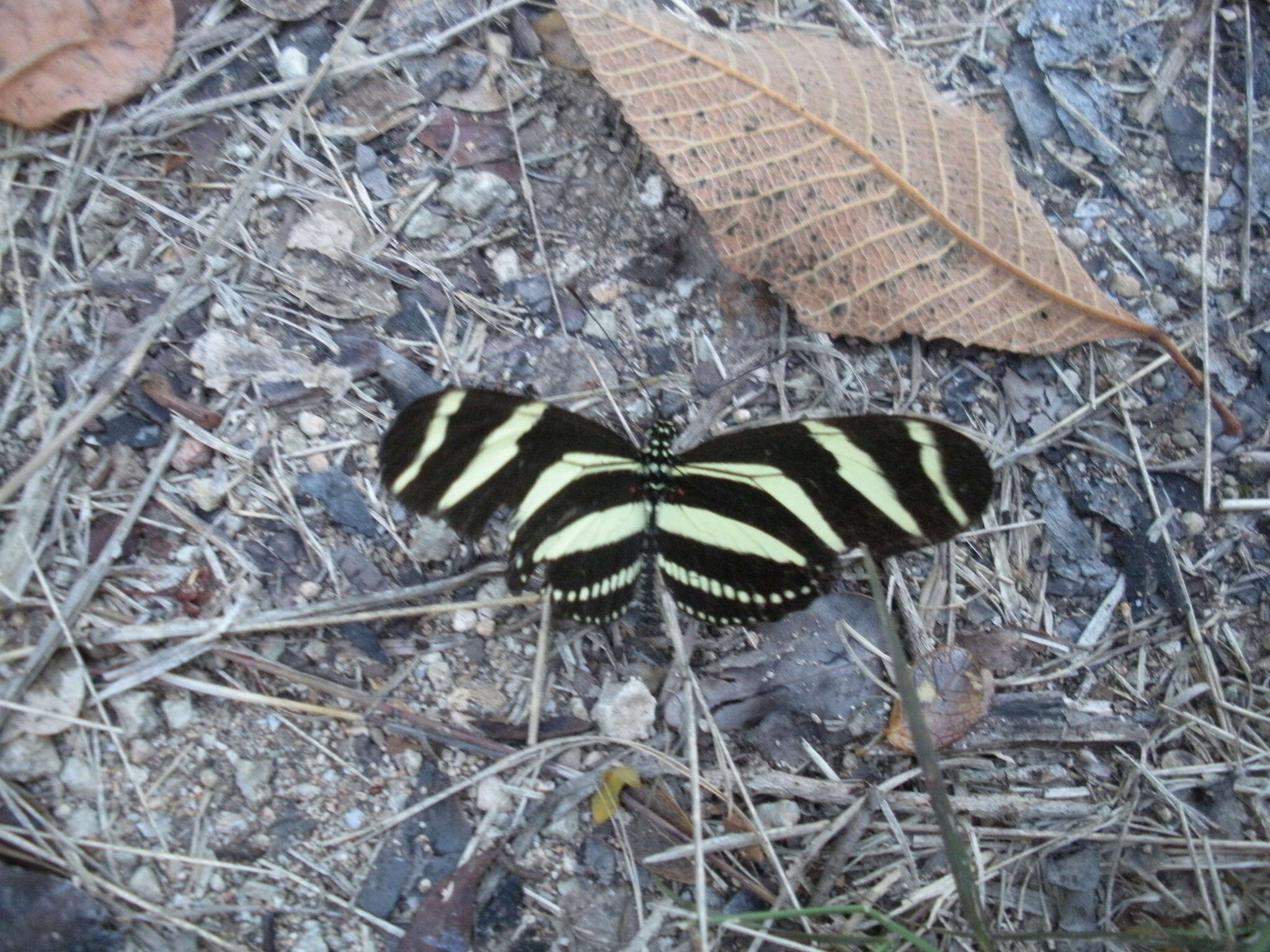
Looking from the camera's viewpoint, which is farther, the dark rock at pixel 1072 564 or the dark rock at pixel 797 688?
the dark rock at pixel 1072 564

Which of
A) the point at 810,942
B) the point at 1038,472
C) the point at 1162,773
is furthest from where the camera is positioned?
the point at 1038,472

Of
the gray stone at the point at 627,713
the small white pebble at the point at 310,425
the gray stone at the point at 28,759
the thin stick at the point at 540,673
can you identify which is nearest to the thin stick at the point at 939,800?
the gray stone at the point at 627,713

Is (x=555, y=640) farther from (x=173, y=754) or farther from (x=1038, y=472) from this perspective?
(x=1038, y=472)

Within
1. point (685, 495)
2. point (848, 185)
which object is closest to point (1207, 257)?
point (848, 185)

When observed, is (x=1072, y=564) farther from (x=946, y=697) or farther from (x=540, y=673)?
(x=540, y=673)

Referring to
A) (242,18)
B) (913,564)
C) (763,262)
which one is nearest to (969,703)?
(913,564)

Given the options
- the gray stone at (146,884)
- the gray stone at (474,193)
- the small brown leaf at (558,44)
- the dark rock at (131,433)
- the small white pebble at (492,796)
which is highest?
the small brown leaf at (558,44)

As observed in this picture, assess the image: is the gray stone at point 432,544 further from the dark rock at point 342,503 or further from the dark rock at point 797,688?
the dark rock at point 797,688
